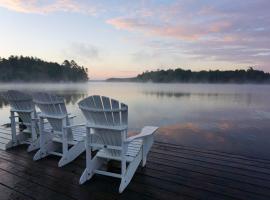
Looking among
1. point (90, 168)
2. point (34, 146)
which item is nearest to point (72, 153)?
point (90, 168)

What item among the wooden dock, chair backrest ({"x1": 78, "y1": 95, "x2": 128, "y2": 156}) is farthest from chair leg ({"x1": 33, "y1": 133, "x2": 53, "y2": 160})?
chair backrest ({"x1": 78, "y1": 95, "x2": 128, "y2": 156})

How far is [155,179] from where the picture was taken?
2346 millimetres

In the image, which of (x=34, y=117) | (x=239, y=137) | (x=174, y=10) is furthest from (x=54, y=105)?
(x=174, y=10)

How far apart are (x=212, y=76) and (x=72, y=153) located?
73.1 m

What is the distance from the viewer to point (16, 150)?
3254 millimetres

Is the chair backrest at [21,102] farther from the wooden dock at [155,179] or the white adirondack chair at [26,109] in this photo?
the wooden dock at [155,179]

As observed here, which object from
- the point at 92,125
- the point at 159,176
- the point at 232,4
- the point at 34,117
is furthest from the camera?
the point at 232,4

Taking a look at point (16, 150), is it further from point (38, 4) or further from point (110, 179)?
point (38, 4)

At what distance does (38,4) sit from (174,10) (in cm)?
748

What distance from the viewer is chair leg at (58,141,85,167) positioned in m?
2.68

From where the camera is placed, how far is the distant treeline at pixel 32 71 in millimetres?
52906

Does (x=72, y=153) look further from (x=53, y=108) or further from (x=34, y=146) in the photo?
(x=34, y=146)

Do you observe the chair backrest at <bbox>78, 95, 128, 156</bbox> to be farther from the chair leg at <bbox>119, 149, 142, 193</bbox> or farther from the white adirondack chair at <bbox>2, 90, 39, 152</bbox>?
the white adirondack chair at <bbox>2, 90, 39, 152</bbox>

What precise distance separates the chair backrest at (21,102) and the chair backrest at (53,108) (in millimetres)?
440
